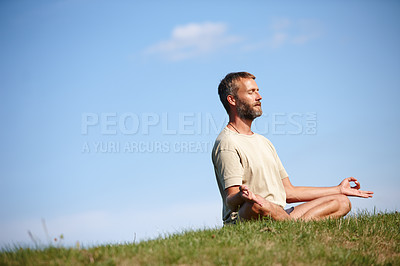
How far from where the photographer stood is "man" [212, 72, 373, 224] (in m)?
7.37

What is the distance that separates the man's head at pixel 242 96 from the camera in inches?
316

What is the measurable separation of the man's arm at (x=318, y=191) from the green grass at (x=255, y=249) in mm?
996

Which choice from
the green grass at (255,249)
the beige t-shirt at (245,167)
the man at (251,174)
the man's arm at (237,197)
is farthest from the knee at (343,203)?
the man's arm at (237,197)

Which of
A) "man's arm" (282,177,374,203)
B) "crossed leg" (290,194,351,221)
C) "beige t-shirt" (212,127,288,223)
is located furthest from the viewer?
"man's arm" (282,177,374,203)

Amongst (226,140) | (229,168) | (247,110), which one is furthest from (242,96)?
(229,168)

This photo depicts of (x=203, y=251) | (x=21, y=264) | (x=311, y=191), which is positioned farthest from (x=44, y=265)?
(x=311, y=191)

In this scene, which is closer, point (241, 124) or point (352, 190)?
point (241, 124)

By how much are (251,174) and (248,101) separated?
141 cm

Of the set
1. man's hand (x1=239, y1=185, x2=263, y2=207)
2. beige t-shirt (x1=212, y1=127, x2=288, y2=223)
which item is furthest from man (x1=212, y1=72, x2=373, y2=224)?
man's hand (x1=239, y1=185, x2=263, y2=207)

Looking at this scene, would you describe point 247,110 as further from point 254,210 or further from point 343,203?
point 343,203

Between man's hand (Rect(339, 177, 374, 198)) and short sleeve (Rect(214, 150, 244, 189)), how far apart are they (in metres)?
2.62

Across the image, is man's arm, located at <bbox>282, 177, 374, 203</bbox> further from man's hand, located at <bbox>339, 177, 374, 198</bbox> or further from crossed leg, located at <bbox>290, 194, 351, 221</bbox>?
crossed leg, located at <bbox>290, 194, 351, 221</bbox>

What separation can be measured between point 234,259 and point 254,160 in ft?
8.45

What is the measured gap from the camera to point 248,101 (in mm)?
8008
